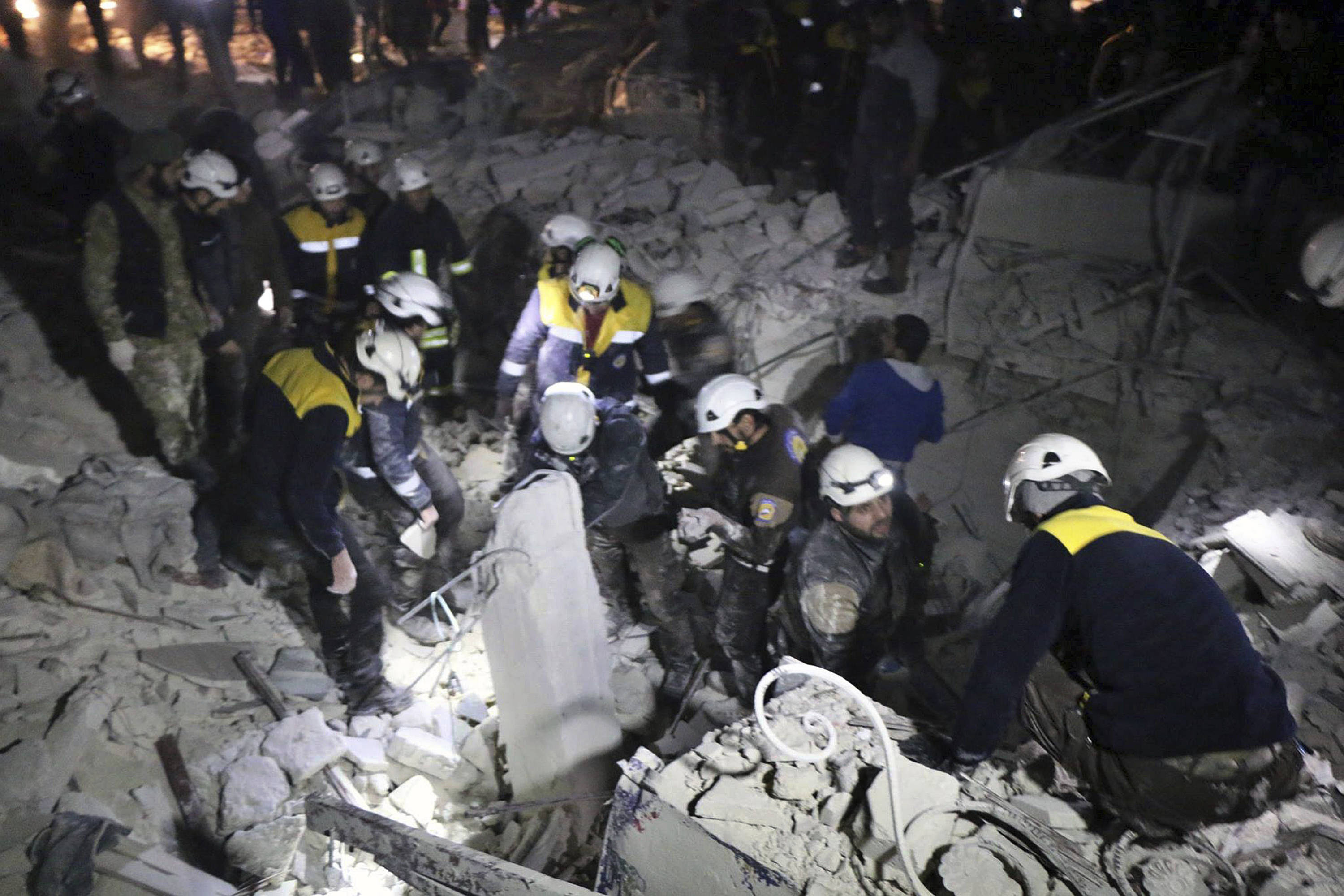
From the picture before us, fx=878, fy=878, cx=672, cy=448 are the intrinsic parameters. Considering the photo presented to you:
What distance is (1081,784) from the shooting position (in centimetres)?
290

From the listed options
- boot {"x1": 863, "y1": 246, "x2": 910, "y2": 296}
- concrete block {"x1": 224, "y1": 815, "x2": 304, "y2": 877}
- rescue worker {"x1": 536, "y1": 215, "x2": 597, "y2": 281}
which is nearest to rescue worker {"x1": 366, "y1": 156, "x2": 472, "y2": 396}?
rescue worker {"x1": 536, "y1": 215, "x2": 597, "y2": 281}

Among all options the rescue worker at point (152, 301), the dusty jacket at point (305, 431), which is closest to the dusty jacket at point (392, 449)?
the dusty jacket at point (305, 431)

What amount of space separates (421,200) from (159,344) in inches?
78.8

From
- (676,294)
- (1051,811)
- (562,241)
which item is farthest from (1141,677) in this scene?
(562,241)

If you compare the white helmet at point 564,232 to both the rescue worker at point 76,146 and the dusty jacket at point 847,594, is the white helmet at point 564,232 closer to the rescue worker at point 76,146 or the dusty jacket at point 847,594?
the dusty jacket at point 847,594

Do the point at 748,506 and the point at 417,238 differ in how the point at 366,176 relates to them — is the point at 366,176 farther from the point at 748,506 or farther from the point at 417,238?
the point at 748,506

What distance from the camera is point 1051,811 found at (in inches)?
110

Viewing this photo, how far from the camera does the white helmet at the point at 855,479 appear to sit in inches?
150

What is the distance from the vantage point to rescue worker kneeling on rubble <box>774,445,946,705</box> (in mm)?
3805

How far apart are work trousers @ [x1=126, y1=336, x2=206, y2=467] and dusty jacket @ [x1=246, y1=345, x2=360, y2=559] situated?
1734mm

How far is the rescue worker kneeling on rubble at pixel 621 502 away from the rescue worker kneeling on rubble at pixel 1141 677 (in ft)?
6.96

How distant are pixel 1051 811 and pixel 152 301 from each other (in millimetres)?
5233

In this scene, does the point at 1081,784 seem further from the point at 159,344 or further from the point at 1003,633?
the point at 159,344

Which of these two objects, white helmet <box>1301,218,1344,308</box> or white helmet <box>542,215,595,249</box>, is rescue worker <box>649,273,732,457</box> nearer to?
white helmet <box>542,215,595,249</box>
